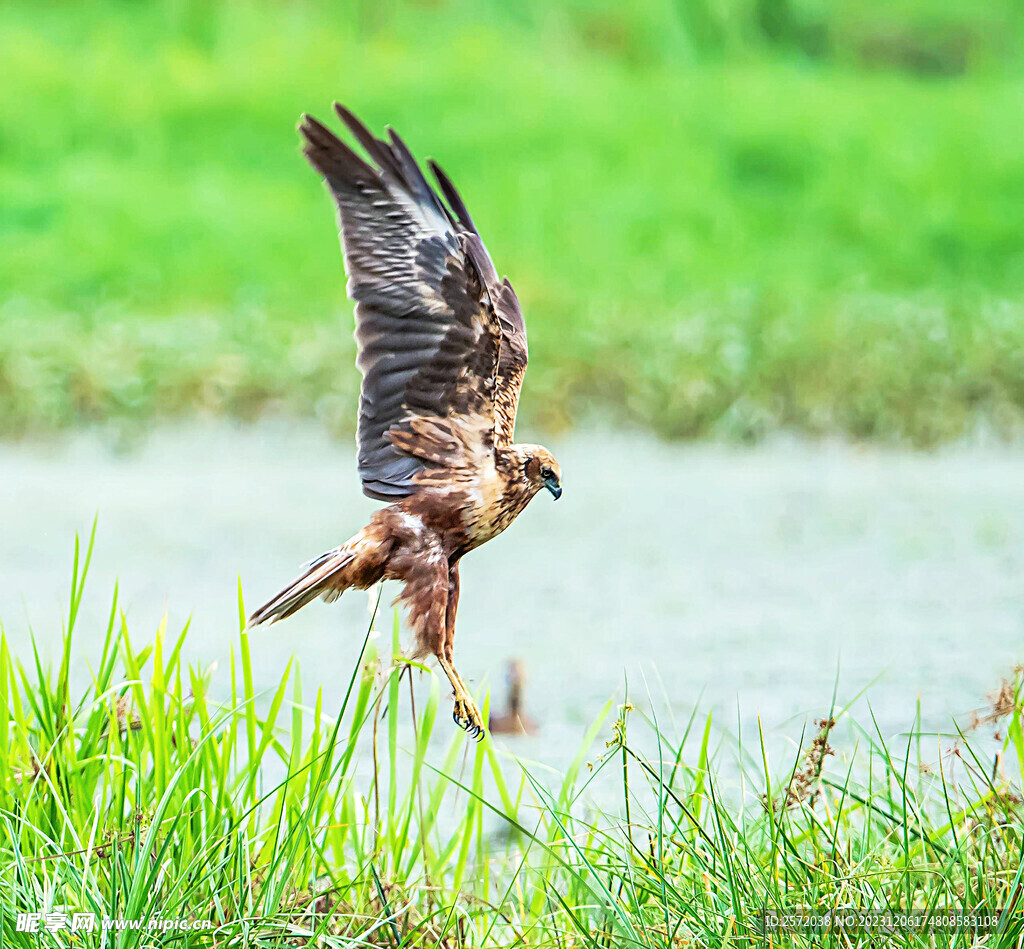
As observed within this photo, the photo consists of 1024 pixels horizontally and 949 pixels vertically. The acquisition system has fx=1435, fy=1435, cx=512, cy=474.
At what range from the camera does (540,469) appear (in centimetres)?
121

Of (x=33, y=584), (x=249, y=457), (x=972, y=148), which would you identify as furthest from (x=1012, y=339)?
(x=33, y=584)

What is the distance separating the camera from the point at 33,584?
360 centimetres

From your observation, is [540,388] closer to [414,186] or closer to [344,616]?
[344,616]

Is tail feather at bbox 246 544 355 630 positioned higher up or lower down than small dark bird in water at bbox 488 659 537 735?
higher up

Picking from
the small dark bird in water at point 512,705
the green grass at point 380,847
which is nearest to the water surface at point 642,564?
the small dark bird in water at point 512,705

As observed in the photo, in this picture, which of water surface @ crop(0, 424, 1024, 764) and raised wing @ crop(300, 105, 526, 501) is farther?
water surface @ crop(0, 424, 1024, 764)

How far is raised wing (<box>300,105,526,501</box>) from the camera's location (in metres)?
1.22

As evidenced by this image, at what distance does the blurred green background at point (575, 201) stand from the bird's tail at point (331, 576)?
125 inches

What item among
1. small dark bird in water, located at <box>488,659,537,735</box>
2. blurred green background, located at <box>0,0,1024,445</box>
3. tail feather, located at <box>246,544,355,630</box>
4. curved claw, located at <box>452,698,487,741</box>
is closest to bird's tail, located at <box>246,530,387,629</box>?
tail feather, located at <box>246,544,355,630</box>

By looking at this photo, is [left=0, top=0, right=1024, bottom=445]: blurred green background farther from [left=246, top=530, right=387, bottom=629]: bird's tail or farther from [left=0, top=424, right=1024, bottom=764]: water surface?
[left=246, top=530, right=387, bottom=629]: bird's tail

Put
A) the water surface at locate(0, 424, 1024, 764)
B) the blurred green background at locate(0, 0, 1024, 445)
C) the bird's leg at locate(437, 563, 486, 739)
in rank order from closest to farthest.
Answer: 1. the bird's leg at locate(437, 563, 486, 739)
2. the water surface at locate(0, 424, 1024, 764)
3. the blurred green background at locate(0, 0, 1024, 445)

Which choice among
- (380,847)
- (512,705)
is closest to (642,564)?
(512,705)

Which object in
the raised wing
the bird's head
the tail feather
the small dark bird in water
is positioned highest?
the raised wing

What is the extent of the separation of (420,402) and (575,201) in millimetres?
4873
